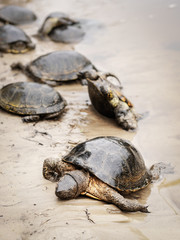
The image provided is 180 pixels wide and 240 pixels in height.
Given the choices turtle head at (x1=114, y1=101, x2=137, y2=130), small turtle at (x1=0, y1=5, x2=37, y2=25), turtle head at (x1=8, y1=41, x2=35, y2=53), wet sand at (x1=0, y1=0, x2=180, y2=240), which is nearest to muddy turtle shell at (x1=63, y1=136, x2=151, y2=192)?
wet sand at (x1=0, y1=0, x2=180, y2=240)

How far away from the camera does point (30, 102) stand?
5395 mm

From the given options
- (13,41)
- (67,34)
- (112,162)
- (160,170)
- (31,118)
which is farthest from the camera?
(67,34)

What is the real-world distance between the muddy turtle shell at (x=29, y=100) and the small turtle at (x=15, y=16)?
6.22m

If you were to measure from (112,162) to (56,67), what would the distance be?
411 cm

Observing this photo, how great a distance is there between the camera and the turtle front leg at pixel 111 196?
3.39m

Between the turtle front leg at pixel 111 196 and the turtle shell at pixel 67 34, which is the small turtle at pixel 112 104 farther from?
the turtle shell at pixel 67 34

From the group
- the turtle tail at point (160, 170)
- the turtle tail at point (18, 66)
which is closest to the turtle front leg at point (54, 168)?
the turtle tail at point (160, 170)

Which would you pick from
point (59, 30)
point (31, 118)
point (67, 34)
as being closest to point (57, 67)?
point (31, 118)

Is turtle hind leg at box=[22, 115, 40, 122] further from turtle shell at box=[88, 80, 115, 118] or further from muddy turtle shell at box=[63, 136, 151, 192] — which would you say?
muddy turtle shell at box=[63, 136, 151, 192]

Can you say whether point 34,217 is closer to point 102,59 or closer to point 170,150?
point 170,150

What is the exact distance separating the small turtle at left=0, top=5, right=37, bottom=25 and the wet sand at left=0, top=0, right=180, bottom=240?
0.30m

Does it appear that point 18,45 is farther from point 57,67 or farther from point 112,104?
point 112,104

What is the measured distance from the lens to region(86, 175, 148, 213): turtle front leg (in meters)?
3.39

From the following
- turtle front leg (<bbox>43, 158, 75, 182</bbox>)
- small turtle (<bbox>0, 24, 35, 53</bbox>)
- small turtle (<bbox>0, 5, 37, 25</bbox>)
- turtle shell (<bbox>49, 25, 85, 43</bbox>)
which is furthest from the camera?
small turtle (<bbox>0, 5, 37, 25</bbox>)
